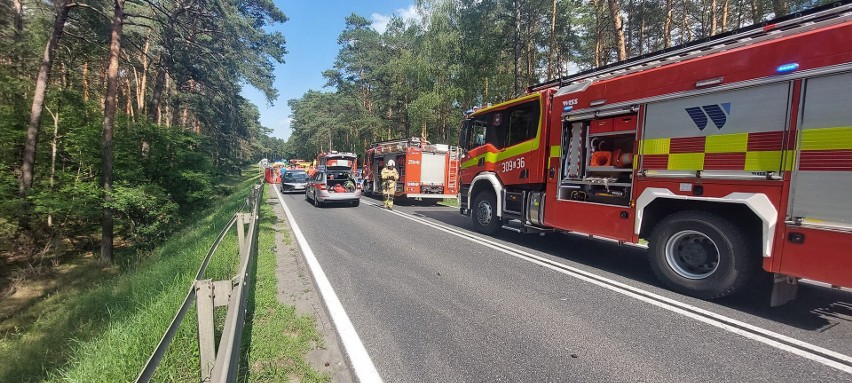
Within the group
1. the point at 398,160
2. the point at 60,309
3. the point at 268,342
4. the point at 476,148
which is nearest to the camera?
the point at 268,342

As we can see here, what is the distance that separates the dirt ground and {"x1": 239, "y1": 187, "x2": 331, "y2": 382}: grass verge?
0.09m

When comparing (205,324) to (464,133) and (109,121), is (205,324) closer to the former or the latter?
(464,133)

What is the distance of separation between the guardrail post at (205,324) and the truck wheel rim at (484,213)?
273 inches

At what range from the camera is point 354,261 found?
21.7 ft

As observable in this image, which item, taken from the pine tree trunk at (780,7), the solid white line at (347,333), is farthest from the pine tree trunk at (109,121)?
the pine tree trunk at (780,7)

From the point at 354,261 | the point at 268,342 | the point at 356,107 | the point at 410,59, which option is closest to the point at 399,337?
Result: the point at 268,342

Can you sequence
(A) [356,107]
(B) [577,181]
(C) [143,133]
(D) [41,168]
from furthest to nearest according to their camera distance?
(A) [356,107] → (C) [143,133] → (D) [41,168] → (B) [577,181]

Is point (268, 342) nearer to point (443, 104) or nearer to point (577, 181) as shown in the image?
point (577, 181)

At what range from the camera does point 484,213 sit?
9.10m

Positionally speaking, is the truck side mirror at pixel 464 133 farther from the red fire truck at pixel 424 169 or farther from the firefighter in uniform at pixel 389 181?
the red fire truck at pixel 424 169

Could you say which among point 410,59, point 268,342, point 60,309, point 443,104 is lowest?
point 60,309

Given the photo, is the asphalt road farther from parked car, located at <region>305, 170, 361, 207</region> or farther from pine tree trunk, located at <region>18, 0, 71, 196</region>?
pine tree trunk, located at <region>18, 0, 71, 196</region>

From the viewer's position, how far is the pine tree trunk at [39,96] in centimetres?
1081

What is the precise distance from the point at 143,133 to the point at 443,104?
1920 centimetres
